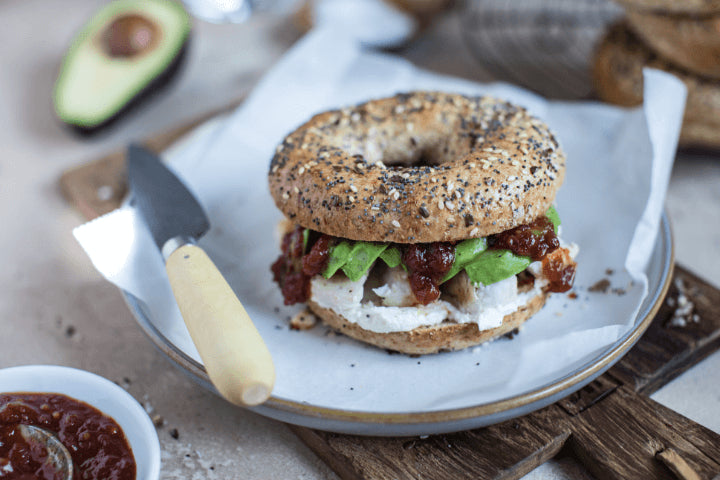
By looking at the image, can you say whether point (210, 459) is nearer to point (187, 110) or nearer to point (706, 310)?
point (706, 310)

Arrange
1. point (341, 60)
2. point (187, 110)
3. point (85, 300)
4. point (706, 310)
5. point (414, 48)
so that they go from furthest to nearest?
point (414, 48) < point (187, 110) < point (341, 60) < point (85, 300) < point (706, 310)

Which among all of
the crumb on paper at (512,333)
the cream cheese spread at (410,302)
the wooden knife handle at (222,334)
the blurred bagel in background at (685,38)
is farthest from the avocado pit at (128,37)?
the crumb on paper at (512,333)

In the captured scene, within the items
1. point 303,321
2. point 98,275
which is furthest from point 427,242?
point 98,275

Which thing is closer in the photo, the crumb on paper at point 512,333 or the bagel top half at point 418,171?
the bagel top half at point 418,171

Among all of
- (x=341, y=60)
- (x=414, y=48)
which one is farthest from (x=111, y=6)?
(x=414, y=48)

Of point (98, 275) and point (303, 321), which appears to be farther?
point (98, 275)

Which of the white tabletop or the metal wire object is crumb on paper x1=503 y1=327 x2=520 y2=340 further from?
the metal wire object

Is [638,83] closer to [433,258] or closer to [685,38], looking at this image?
[685,38]

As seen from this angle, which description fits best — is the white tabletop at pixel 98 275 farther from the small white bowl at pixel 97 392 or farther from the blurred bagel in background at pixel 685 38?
the blurred bagel in background at pixel 685 38
